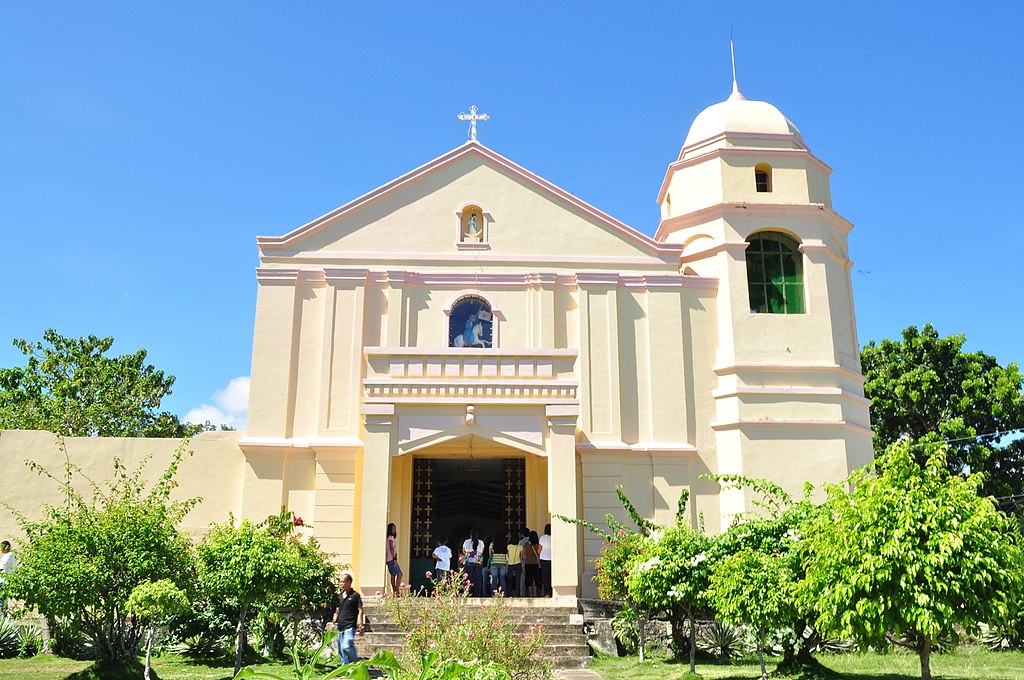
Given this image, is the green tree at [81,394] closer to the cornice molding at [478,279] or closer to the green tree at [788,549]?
→ the cornice molding at [478,279]

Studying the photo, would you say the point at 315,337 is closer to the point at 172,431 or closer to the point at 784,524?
the point at 784,524

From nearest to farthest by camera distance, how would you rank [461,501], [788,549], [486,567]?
1. [788,549]
2. [486,567]
3. [461,501]

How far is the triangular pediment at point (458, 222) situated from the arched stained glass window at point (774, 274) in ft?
5.85

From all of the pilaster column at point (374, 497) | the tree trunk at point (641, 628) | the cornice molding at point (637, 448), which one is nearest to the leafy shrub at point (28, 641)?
the pilaster column at point (374, 497)

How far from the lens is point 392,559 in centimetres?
1523

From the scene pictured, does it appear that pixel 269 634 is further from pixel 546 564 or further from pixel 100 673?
pixel 546 564

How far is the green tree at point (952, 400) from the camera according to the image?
84.8ft

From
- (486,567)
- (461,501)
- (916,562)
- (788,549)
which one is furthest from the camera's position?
(461,501)

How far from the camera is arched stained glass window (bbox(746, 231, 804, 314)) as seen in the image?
18.9 m

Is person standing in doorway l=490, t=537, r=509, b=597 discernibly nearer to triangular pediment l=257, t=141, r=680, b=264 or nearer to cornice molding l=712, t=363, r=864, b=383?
cornice molding l=712, t=363, r=864, b=383

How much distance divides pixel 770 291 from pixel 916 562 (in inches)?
455

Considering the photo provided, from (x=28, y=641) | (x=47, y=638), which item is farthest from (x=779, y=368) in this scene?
(x=28, y=641)

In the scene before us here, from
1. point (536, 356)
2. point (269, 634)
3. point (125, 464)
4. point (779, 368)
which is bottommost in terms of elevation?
point (269, 634)

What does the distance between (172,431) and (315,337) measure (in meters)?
17.7
